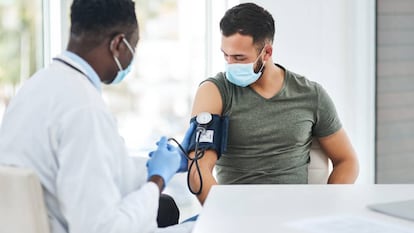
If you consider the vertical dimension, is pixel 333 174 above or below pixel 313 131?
below

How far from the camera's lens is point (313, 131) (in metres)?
2.20

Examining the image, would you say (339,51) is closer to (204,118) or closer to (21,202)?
(204,118)

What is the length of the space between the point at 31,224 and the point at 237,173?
993 millimetres

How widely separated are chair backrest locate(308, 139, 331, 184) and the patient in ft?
0.07

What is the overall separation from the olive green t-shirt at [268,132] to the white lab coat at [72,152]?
29.9 inches

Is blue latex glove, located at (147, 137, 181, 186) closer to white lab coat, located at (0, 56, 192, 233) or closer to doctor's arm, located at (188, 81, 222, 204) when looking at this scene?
white lab coat, located at (0, 56, 192, 233)

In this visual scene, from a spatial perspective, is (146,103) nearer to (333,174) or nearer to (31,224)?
(333,174)

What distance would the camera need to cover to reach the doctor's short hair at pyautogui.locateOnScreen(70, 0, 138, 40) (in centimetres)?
140

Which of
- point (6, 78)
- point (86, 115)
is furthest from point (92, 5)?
point (6, 78)

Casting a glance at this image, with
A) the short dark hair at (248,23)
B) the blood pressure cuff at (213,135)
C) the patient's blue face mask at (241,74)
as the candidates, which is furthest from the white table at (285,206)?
the short dark hair at (248,23)

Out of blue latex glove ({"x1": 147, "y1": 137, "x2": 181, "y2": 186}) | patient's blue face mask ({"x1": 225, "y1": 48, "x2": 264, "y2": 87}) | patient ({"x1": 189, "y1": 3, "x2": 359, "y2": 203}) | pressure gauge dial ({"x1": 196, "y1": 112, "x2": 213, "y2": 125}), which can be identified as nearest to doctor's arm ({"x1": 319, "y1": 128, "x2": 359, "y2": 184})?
patient ({"x1": 189, "y1": 3, "x2": 359, "y2": 203})

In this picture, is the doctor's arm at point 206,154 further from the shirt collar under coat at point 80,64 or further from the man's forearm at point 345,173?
the shirt collar under coat at point 80,64

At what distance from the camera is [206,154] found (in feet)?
6.58

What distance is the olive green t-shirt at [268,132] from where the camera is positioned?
2.10 metres
